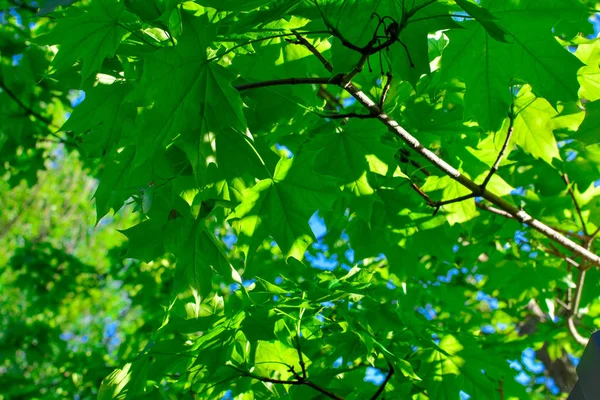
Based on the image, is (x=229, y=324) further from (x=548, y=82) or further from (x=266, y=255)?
(x=266, y=255)

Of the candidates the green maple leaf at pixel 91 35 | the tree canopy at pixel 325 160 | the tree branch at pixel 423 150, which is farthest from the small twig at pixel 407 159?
the green maple leaf at pixel 91 35

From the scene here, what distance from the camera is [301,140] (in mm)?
2174

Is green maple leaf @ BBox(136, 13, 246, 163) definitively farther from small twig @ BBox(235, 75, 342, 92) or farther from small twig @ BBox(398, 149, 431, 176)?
small twig @ BBox(398, 149, 431, 176)

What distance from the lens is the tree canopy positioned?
4.47ft

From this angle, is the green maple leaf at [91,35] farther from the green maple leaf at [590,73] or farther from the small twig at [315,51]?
the green maple leaf at [590,73]

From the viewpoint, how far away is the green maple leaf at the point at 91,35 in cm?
144

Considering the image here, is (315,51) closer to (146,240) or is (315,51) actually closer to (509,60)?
(509,60)

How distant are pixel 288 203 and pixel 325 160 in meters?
0.31

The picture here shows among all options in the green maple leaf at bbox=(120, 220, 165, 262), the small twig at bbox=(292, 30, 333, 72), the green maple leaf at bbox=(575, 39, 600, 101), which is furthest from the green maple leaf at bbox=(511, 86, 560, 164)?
the green maple leaf at bbox=(120, 220, 165, 262)

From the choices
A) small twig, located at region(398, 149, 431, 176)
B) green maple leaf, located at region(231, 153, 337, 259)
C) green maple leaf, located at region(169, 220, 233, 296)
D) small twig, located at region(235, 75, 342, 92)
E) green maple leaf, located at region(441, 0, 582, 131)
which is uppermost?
small twig, located at region(398, 149, 431, 176)

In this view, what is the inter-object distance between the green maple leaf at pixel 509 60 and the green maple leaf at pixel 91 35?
93 cm

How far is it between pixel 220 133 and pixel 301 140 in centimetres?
71

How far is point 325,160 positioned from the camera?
1900 mm

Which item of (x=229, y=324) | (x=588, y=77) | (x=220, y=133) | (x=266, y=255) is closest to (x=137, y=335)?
(x=266, y=255)
